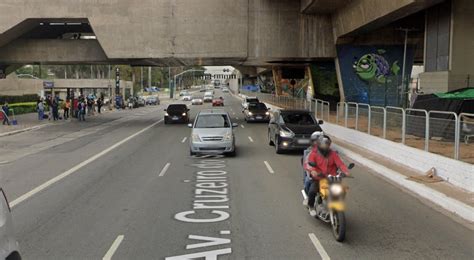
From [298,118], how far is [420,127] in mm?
6658

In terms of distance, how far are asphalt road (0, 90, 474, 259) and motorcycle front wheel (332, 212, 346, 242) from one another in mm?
129

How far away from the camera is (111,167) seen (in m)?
15.7

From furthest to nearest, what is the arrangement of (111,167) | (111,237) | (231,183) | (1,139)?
1. (1,139)
2. (111,167)
3. (231,183)
4. (111,237)

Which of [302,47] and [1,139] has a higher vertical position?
[302,47]

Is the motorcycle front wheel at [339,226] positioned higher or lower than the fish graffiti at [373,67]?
lower

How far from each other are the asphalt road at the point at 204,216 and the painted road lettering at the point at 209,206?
0.02 metres

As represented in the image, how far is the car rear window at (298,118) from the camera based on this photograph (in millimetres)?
20328

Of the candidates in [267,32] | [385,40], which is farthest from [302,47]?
[385,40]

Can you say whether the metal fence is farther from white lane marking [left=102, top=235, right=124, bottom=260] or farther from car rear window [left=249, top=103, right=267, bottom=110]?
car rear window [left=249, top=103, right=267, bottom=110]

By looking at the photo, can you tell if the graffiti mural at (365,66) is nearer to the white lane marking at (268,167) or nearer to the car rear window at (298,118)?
the car rear window at (298,118)

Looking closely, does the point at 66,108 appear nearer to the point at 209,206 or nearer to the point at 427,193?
the point at 209,206

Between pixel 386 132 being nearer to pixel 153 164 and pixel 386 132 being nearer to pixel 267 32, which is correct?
pixel 153 164

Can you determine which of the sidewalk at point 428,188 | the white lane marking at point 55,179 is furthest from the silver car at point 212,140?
the sidewalk at point 428,188

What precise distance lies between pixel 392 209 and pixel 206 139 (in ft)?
29.3
